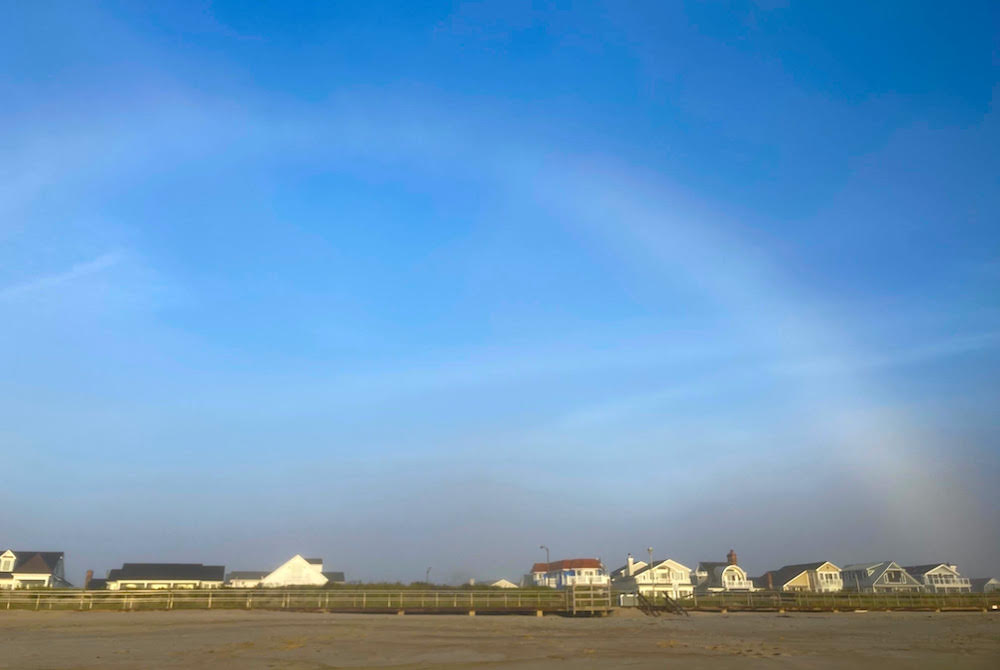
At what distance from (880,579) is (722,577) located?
1918 cm

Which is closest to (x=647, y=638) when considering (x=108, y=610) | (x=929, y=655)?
(x=929, y=655)

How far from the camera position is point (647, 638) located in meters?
21.0

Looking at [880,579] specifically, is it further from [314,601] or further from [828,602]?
[314,601]

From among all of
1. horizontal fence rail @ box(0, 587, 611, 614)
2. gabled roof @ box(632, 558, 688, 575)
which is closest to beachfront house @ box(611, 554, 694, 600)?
gabled roof @ box(632, 558, 688, 575)

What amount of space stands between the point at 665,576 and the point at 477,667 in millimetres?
79346

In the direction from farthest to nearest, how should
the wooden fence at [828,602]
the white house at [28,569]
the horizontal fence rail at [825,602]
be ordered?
the white house at [28,569] < the wooden fence at [828,602] < the horizontal fence rail at [825,602]

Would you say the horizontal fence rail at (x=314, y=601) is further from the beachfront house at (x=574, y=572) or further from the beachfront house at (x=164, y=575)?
the beachfront house at (x=574, y=572)

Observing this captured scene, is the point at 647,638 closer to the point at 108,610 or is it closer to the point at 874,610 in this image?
the point at 108,610

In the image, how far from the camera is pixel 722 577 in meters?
89.8

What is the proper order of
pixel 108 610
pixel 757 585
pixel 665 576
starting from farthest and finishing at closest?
pixel 757 585
pixel 665 576
pixel 108 610

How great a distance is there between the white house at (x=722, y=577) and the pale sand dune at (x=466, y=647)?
67.3 meters

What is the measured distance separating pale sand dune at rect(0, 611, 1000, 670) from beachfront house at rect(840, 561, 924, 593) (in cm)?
7075

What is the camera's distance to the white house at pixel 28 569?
231 feet

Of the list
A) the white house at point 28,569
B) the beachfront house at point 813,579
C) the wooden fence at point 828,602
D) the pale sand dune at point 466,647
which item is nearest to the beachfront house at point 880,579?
the beachfront house at point 813,579
